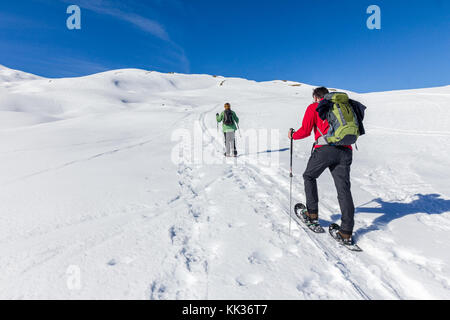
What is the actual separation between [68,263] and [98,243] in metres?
0.41

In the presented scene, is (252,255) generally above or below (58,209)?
below

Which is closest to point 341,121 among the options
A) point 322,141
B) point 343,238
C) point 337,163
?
point 322,141

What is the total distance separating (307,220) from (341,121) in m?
1.56

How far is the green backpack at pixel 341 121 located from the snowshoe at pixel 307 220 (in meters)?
1.24

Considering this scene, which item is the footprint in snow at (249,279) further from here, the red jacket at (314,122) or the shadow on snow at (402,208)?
the shadow on snow at (402,208)

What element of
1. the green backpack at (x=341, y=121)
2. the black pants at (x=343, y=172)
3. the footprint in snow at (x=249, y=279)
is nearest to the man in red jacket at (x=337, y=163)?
the black pants at (x=343, y=172)

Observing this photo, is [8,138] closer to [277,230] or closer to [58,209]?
[58,209]

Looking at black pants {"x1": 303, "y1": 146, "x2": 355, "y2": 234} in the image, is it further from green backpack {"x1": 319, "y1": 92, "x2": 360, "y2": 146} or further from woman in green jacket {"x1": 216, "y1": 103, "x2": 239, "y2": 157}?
woman in green jacket {"x1": 216, "y1": 103, "x2": 239, "y2": 157}

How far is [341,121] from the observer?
2857mm

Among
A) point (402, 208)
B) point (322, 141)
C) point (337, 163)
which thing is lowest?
point (402, 208)

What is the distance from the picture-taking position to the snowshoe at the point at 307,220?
3.38 metres

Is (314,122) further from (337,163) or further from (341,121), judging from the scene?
(337,163)

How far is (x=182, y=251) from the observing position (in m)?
2.79
